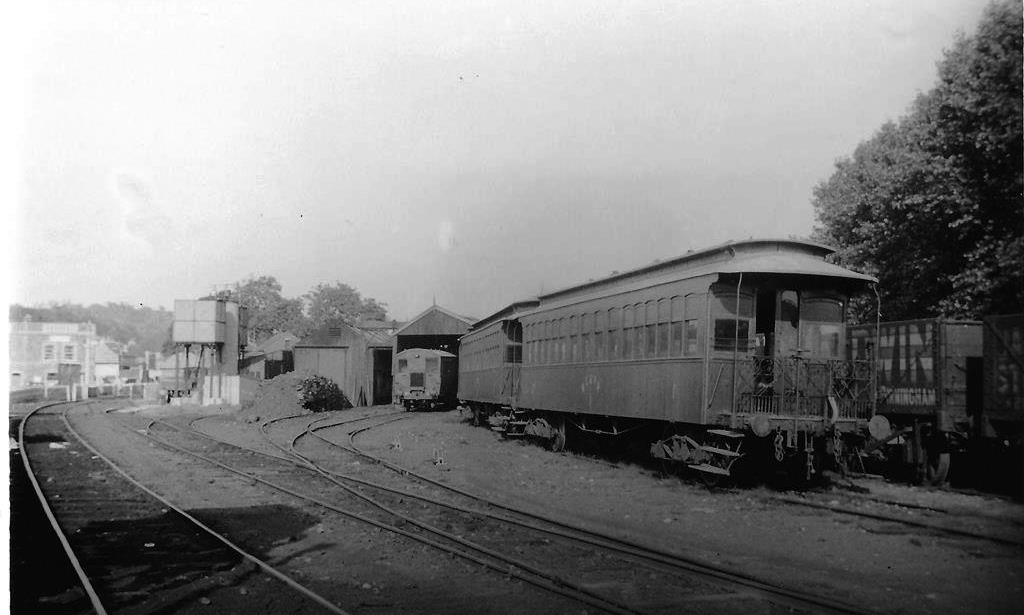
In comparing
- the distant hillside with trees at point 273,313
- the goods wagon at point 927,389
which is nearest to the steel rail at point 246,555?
the goods wagon at point 927,389

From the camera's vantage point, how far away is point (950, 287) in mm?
17656

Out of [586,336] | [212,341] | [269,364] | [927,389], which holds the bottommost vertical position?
[269,364]

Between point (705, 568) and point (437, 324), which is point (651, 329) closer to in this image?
point (705, 568)

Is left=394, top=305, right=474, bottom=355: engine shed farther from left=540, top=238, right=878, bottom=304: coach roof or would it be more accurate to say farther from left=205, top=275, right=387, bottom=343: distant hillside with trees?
left=205, top=275, right=387, bottom=343: distant hillside with trees

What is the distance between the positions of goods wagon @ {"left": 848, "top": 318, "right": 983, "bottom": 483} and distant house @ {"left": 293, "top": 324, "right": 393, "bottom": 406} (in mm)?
34507

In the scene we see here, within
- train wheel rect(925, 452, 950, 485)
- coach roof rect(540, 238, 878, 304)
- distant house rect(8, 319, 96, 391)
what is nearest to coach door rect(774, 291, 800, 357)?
coach roof rect(540, 238, 878, 304)

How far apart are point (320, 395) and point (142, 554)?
30841 millimetres

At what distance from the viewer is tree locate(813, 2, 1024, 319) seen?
13165 millimetres

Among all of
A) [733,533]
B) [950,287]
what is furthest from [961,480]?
[733,533]

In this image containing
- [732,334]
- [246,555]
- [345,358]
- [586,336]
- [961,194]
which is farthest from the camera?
[345,358]

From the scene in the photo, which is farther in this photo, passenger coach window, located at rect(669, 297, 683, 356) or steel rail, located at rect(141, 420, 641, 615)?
passenger coach window, located at rect(669, 297, 683, 356)

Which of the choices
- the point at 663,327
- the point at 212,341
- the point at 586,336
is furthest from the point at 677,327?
the point at 212,341

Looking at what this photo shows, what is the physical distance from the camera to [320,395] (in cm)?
3841

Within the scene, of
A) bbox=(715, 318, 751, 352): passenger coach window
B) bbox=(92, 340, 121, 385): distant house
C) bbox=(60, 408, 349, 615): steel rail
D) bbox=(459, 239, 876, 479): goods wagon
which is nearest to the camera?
bbox=(60, 408, 349, 615): steel rail
